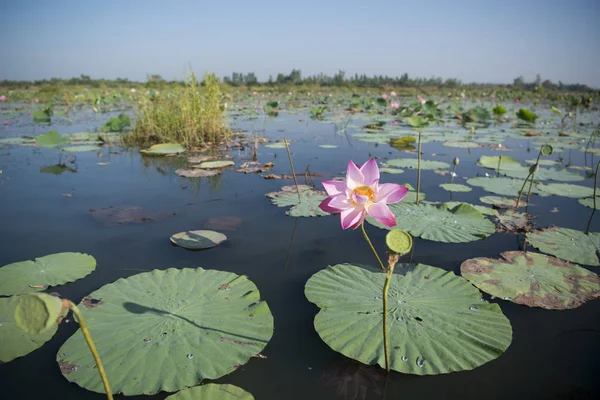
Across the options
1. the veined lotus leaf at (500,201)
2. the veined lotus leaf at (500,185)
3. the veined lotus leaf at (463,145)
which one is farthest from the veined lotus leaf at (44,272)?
the veined lotus leaf at (463,145)

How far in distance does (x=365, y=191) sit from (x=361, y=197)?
0.31ft

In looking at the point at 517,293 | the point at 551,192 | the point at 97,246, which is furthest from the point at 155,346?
the point at 551,192

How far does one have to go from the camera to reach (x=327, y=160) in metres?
4.20

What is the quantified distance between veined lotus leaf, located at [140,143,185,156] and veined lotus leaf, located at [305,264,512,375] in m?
3.45

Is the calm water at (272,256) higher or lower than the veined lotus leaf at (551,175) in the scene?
lower

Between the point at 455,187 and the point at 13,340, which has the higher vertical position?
the point at 455,187

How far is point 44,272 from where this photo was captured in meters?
1.53

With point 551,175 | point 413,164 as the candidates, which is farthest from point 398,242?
point 551,175

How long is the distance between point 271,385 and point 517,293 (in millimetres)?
1094

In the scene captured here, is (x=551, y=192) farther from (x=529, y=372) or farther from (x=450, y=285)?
(x=529, y=372)

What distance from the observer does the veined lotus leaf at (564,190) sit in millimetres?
2766

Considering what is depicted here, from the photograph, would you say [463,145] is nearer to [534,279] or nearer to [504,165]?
[504,165]

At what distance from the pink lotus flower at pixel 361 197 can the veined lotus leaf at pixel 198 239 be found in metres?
0.92

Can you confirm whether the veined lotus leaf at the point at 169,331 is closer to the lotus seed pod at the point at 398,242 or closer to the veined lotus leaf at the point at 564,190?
the lotus seed pod at the point at 398,242
